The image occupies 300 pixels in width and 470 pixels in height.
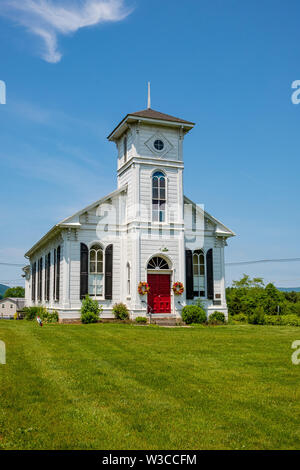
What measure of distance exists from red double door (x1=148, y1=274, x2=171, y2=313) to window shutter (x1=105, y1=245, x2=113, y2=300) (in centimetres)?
197

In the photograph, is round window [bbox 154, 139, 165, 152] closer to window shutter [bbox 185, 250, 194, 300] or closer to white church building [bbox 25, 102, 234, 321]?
white church building [bbox 25, 102, 234, 321]

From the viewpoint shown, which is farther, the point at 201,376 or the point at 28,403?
the point at 201,376

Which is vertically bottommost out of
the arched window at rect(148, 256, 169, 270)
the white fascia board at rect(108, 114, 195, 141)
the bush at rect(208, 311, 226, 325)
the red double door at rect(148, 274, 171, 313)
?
the bush at rect(208, 311, 226, 325)

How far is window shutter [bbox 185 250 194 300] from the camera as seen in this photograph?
23.0m

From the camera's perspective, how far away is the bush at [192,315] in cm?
2166

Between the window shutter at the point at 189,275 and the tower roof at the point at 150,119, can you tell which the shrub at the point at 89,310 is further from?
the tower roof at the point at 150,119

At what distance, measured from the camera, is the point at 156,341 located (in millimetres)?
13812

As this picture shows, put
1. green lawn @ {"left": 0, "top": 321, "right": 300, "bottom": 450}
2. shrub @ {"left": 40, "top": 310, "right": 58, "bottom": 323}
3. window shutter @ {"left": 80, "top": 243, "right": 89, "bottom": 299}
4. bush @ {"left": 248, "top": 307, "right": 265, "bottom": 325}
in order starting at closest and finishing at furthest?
green lawn @ {"left": 0, "top": 321, "right": 300, "bottom": 450}, window shutter @ {"left": 80, "top": 243, "right": 89, "bottom": 299}, shrub @ {"left": 40, "top": 310, "right": 58, "bottom": 323}, bush @ {"left": 248, "top": 307, "right": 265, "bottom": 325}

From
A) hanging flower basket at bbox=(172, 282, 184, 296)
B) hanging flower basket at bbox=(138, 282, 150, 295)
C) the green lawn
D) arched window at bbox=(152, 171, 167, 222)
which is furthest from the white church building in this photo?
the green lawn

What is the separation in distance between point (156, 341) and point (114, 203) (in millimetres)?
10795

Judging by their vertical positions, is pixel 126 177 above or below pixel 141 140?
below
